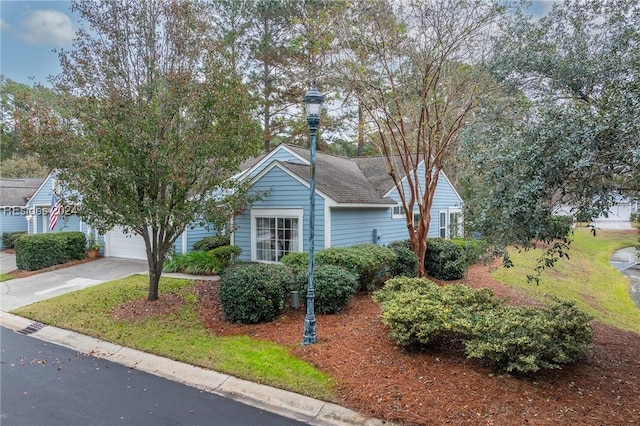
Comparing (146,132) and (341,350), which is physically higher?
(146,132)

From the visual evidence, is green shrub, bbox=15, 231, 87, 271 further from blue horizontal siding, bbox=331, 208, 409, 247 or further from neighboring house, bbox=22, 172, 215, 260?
blue horizontal siding, bbox=331, 208, 409, 247

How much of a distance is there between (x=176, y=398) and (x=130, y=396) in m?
0.64

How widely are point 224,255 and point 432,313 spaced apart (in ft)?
26.0

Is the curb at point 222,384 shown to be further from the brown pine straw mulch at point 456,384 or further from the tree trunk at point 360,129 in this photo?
the tree trunk at point 360,129

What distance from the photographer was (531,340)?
193 inches

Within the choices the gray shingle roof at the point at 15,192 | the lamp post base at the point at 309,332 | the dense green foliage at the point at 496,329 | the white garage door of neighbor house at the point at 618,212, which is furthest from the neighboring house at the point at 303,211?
the gray shingle roof at the point at 15,192

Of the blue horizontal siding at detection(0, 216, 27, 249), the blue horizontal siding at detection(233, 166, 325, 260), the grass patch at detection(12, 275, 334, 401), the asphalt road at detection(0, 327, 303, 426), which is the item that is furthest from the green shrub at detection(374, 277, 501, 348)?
the blue horizontal siding at detection(0, 216, 27, 249)

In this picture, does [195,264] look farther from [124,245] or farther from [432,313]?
[432,313]

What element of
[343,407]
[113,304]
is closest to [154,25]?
[113,304]

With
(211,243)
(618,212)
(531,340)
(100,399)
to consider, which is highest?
(618,212)

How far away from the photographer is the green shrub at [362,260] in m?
9.05

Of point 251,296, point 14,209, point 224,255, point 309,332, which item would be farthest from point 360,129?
point 14,209

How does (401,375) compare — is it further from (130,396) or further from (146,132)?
(146,132)

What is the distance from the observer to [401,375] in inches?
201
